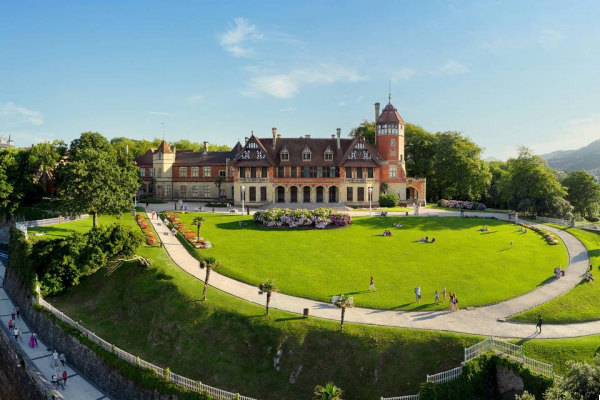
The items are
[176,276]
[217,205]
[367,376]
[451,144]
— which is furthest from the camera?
[451,144]

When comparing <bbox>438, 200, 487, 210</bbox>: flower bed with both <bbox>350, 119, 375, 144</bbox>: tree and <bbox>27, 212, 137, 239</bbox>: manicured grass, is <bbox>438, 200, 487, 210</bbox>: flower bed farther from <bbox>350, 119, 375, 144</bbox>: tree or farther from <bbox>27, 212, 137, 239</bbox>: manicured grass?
<bbox>27, 212, 137, 239</bbox>: manicured grass

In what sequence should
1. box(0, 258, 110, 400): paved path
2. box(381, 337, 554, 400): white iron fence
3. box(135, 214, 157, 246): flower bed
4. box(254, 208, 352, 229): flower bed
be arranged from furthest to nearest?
1. box(254, 208, 352, 229): flower bed
2. box(135, 214, 157, 246): flower bed
3. box(0, 258, 110, 400): paved path
4. box(381, 337, 554, 400): white iron fence

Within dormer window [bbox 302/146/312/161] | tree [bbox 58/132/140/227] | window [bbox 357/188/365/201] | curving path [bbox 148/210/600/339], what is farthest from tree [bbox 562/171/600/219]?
tree [bbox 58/132/140/227]

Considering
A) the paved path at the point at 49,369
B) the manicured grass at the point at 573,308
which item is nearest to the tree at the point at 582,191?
the manicured grass at the point at 573,308

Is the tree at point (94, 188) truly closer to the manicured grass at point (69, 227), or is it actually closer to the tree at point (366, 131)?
the manicured grass at point (69, 227)

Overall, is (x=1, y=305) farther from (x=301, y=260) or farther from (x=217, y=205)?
(x=217, y=205)

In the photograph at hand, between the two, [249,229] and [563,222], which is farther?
[563,222]

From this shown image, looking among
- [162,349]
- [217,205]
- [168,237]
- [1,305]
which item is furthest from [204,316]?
[217,205]
